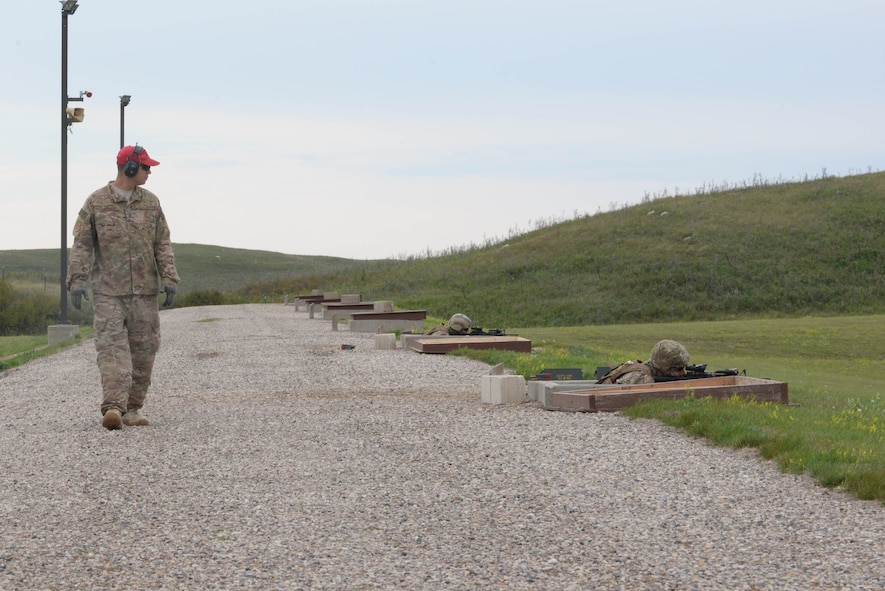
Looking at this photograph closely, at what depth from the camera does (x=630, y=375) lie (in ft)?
43.7

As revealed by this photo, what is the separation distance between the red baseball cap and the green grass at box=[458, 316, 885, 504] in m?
5.51

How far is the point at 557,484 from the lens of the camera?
7.83m

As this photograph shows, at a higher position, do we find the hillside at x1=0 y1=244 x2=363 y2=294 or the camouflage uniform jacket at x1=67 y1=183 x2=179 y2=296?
the hillside at x1=0 y1=244 x2=363 y2=294

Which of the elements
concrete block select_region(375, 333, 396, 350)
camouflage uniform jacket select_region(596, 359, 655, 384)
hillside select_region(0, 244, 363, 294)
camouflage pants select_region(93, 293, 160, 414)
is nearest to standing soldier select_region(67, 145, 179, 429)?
camouflage pants select_region(93, 293, 160, 414)

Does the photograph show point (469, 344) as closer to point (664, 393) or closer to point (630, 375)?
point (630, 375)

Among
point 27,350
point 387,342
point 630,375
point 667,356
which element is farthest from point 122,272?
point 27,350

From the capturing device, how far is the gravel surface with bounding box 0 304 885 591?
561 cm

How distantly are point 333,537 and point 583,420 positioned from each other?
207 inches

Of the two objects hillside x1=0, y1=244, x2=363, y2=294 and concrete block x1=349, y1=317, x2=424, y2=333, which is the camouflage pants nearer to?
concrete block x1=349, y1=317, x2=424, y2=333

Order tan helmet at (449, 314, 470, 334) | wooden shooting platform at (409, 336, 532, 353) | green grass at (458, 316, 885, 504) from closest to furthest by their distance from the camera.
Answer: green grass at (458, 316, 885, 504), wooden shooting platform at (409, 336, 532, 353), tan helmet at (449, 314, 470, 334)

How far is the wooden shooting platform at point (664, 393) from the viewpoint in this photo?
1179cm

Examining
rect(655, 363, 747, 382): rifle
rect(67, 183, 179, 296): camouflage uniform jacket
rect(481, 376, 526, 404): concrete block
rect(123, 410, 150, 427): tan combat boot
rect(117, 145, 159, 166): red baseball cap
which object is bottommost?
rect(123, 410, 150, 427): tan combat boot

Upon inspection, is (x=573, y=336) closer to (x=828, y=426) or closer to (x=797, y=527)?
(x=828, y=426)

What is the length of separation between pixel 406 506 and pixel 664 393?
5.55 meters
